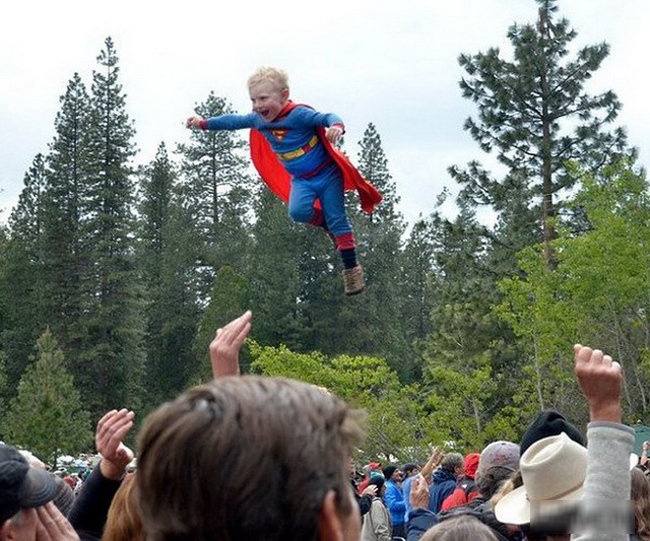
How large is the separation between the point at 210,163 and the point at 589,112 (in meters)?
32.8

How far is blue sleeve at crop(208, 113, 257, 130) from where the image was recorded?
9.73m

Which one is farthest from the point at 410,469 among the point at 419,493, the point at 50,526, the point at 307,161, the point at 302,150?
the point at 50,526

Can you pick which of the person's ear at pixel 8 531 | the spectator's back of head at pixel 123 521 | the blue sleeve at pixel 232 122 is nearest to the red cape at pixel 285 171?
the blue sleeve at pixel 232 122

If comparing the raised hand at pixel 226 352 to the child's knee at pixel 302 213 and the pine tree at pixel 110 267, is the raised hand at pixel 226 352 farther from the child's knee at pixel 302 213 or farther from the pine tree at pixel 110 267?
the pine tree at pixel 110 267

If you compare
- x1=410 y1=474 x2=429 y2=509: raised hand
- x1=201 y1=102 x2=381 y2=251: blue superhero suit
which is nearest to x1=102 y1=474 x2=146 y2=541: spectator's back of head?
x1=410 y1=474 x2=429 y2=509: raised hand

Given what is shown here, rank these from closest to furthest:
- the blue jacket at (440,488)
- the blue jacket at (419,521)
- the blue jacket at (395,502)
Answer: the blue jacket at (419,521), the blue jacket at (440,488), the blue jacket at (395,502)

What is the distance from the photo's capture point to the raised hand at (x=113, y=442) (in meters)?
4.02

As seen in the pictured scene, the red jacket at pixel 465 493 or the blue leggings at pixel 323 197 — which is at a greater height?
the blue leggings at pixel 323 197

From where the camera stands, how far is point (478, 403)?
36.4 m

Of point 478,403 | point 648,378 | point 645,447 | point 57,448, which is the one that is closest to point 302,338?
point 57,448

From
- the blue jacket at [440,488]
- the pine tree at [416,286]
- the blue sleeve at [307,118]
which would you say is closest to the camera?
the blue sleeve at [307,118]

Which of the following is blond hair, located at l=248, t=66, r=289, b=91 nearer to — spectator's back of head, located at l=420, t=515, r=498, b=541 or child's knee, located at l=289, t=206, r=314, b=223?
child's knee, located at l=289, t=206, r=314, b=223

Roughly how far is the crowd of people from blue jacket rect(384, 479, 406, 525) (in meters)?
9.06

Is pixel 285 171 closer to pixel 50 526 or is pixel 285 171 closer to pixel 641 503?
pixel 641 503
